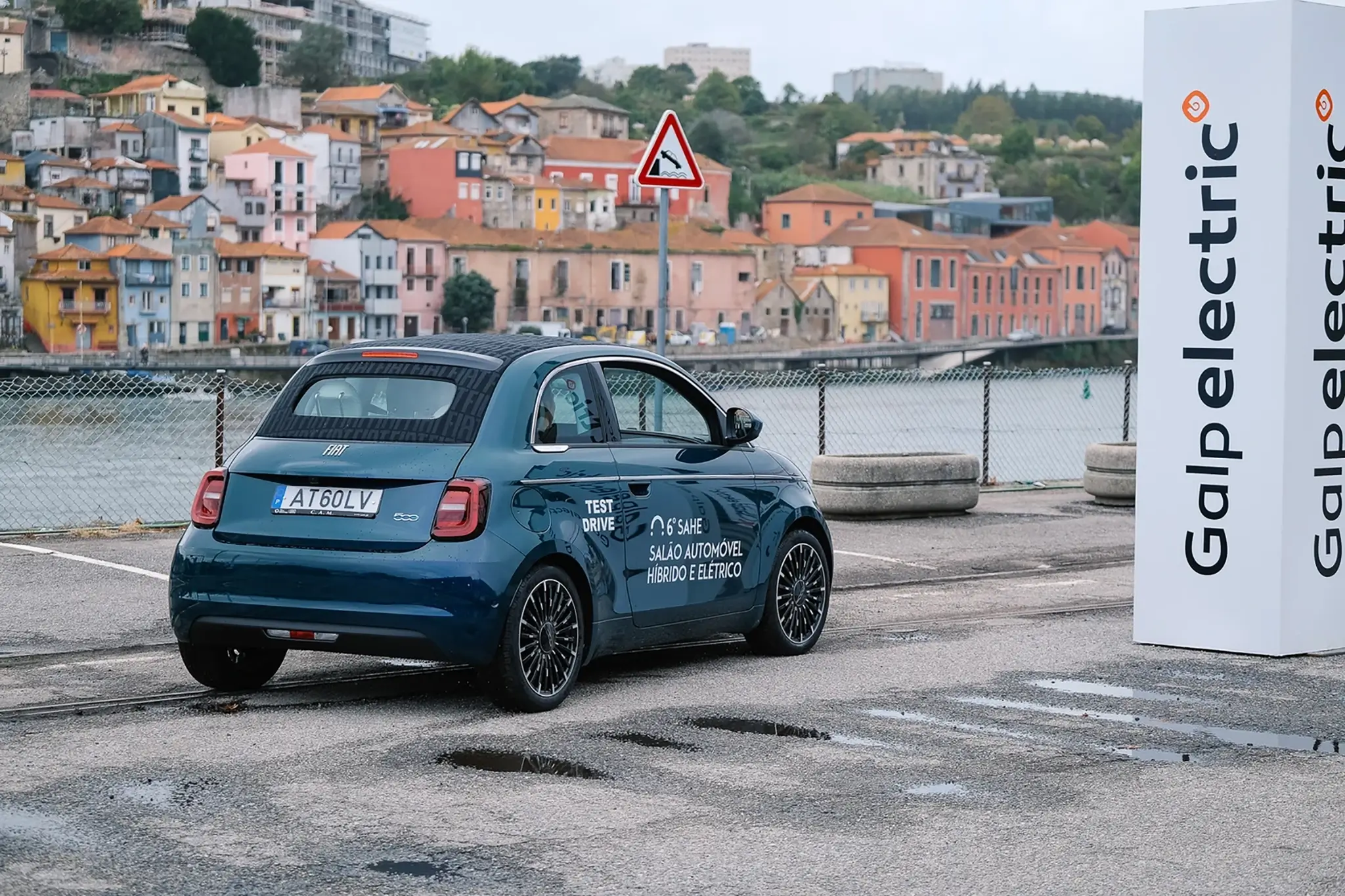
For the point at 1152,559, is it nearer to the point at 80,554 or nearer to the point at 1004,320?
the point at 80,554

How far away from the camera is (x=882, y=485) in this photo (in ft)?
57.8

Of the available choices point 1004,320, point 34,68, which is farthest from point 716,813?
point 34,68

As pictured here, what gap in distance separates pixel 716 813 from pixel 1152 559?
475cm

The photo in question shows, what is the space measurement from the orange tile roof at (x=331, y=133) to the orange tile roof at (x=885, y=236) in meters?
42.9

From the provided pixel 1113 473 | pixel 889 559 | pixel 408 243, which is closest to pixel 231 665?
pixel 889 559

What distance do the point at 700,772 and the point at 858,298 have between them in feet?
543

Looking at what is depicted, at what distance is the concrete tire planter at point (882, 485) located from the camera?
17516mm

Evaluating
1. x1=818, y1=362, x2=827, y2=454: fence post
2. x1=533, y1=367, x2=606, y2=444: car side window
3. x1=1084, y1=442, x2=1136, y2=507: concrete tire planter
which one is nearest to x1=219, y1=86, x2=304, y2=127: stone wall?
x1=818, y1=362, x2=827, y2=454: fence post

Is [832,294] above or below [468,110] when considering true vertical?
below

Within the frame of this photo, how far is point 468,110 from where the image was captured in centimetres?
18638

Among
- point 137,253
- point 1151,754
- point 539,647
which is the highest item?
point 137,253

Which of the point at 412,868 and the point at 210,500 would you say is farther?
the point at 210,500

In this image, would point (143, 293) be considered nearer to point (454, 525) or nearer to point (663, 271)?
point (663, 271)

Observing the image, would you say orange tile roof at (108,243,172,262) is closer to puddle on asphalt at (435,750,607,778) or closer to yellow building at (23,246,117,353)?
yellow building at (23,246,117,353)
